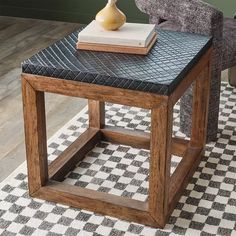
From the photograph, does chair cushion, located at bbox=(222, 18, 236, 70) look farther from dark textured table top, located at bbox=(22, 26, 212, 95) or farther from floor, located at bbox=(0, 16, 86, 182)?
floor, located at bbox=(0, 16, 86, 182)

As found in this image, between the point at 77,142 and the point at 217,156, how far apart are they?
1.78 feet

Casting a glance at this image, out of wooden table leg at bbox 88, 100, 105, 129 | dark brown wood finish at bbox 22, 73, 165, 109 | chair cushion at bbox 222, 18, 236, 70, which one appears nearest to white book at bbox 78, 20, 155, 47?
dark brown wood finish at bbox 22, 73, 165, 109

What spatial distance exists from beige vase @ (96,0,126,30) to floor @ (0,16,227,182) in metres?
0.64

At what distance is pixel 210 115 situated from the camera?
7.65 ft

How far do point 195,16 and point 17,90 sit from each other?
1.07 meters

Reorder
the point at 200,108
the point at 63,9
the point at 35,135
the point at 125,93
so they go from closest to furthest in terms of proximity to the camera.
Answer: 1. the point at 125,93
2. the point at 35,135
3. the point at 200,108
4. the point at 63,9

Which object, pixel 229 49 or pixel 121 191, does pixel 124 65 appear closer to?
pixel 121 191

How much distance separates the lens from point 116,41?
1902 millimetres

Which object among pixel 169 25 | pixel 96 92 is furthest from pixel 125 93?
pixel 169 25

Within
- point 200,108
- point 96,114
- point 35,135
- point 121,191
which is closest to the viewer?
point 35,135

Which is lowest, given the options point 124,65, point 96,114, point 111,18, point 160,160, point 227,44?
point 96,114

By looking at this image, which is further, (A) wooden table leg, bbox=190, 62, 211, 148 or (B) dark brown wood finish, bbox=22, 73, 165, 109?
(A) wooden table leg, bbox=190, 62, 211, 148

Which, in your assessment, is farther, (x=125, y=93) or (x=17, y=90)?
(x=17, y=90)

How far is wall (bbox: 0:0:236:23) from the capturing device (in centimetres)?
376
